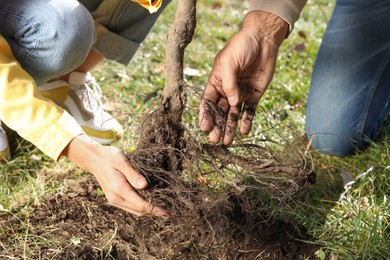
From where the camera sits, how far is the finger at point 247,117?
207cm

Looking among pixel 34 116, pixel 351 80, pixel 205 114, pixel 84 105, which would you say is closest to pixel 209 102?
pixel 205 114

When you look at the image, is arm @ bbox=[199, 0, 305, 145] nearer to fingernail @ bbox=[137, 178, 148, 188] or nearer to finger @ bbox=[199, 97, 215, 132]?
finger @ bbox=[199, 97, 215, 132]

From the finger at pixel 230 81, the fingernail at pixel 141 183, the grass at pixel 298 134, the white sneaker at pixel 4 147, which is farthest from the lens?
the white sneaker at pixel 4 147

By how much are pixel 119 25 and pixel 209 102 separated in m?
1.07

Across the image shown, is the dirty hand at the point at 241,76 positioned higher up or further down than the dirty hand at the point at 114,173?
higher up

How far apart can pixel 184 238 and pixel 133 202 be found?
1.06 feet

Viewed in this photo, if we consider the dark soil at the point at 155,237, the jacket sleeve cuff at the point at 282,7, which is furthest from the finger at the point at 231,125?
the jacket sleeve cuff at the point at 282,7

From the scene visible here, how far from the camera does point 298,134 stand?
257cm

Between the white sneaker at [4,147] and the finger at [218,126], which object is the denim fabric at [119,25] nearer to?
the white sneaker at [4,147]

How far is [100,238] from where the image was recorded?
2.06 metres

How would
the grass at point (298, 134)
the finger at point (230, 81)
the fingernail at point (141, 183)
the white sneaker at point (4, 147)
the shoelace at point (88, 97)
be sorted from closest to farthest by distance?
1. the fingernail at point (141, 183)
2. the finger at point (230, 81)
3. the grass at point (298, 134)
4. the white sneaker at point (4, 147)
5. the shoelace at point (88, 97)

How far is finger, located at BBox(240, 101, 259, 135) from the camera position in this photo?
2.07 m

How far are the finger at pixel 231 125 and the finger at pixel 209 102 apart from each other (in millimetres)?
63

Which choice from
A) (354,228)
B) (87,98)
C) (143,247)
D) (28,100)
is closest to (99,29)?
(87,98)
